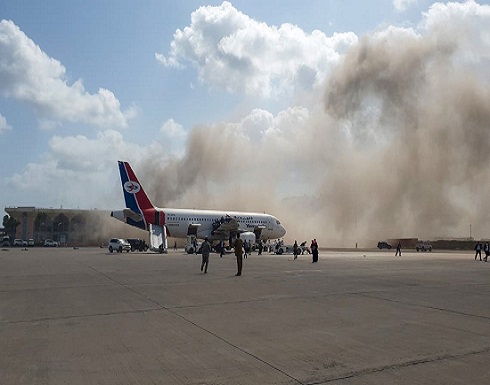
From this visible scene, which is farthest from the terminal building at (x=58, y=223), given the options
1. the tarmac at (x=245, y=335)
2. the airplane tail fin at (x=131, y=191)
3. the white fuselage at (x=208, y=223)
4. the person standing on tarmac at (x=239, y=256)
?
the tarmac at (x=245, y=335)

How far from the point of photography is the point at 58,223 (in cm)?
11200

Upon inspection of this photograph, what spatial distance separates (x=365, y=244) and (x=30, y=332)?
258 ft

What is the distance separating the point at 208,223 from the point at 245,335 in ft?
149

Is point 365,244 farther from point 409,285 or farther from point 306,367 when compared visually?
point 306,367

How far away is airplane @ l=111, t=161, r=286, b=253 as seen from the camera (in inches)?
1924

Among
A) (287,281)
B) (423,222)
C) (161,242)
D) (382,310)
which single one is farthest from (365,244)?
(382,310)

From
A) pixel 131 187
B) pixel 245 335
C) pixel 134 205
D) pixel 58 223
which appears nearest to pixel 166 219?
pixel 134 205

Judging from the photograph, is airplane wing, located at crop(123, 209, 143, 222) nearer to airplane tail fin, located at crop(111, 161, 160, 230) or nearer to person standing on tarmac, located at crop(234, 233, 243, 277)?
airplane tail fin, located at crop(111, 161, 160, 230)

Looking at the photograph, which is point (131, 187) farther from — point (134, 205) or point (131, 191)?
point (134, 205)

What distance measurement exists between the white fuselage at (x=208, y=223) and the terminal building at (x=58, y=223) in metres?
55.0

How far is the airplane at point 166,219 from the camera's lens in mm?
48875

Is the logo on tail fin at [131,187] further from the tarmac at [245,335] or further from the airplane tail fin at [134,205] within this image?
the tarmac at [245,335]

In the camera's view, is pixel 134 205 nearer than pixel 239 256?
No

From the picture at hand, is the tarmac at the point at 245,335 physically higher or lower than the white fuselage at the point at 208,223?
lower
